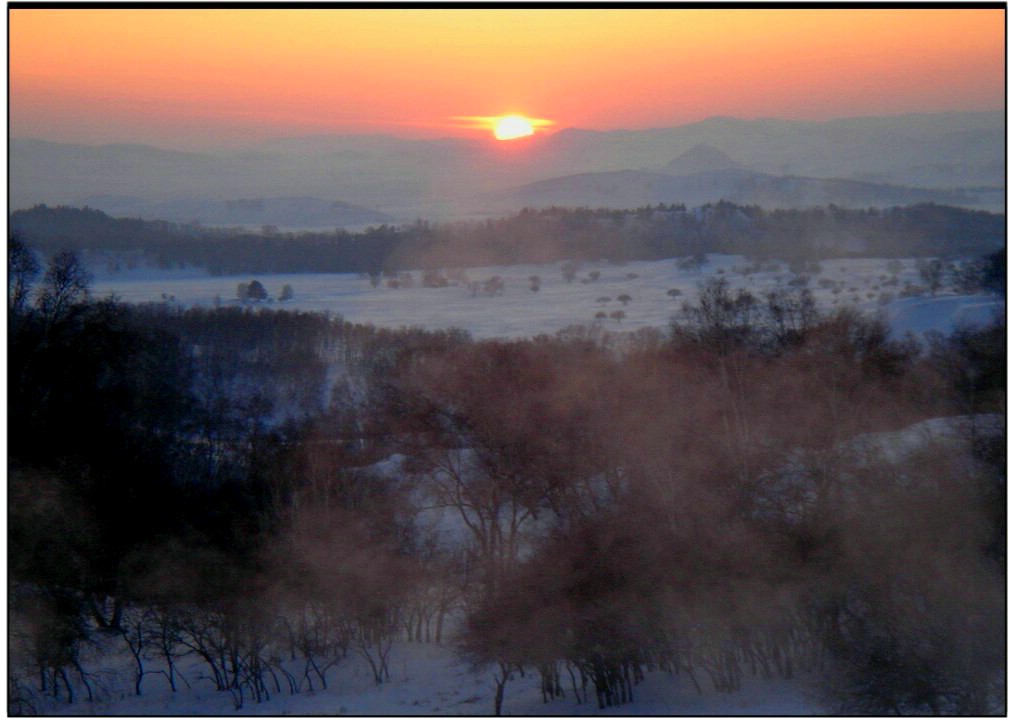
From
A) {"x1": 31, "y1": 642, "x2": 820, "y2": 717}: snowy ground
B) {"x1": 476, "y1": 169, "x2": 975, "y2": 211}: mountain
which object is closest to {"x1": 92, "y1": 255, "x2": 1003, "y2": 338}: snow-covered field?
{"x1": 476, "y1": 169, "x2": 975, "y2": 211}: mountain

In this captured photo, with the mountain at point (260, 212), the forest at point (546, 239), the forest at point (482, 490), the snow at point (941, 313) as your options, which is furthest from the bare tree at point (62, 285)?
the snow at point (941, 313)

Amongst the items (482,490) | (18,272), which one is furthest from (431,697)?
(18,272)

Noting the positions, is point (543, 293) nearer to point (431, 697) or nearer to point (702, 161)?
point (702, 161)

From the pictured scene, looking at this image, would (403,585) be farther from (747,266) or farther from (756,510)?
(747,266)

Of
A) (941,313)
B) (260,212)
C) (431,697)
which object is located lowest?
(431,697)

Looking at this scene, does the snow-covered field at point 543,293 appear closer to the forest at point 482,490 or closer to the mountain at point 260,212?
the forest at point 482,490

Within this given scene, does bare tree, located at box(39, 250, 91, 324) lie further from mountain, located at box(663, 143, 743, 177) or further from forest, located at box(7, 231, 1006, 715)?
mountain, located at box(663, 143, 743, 177)
